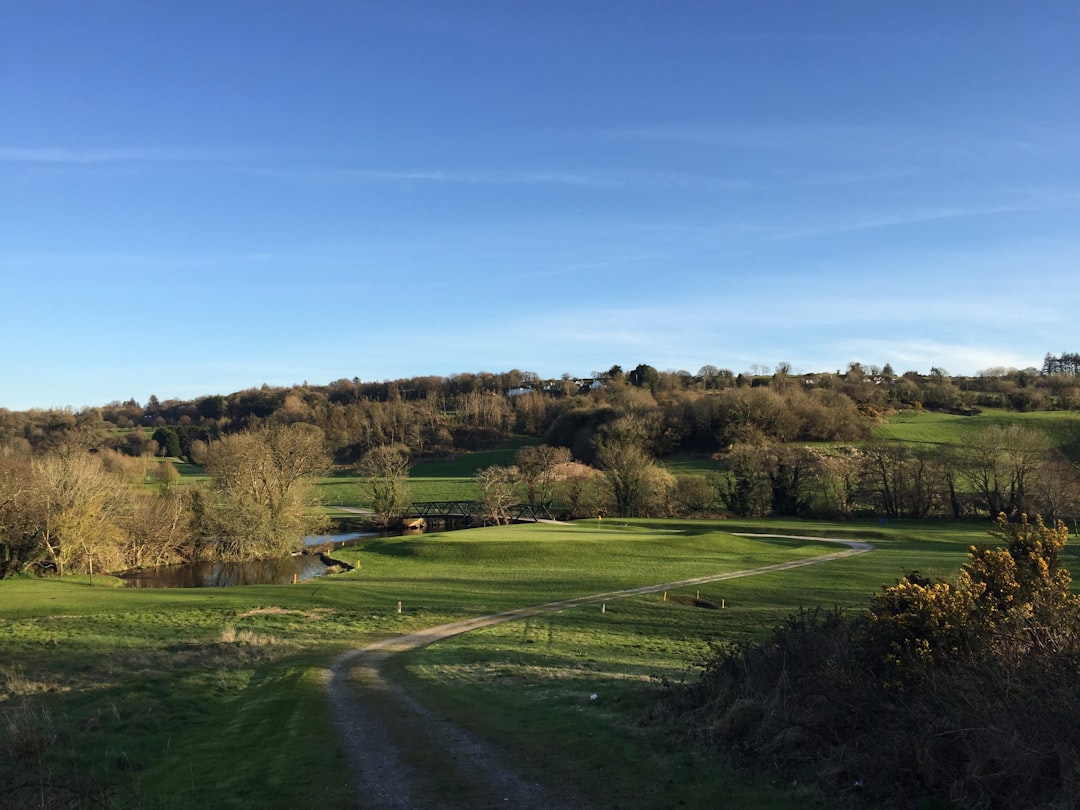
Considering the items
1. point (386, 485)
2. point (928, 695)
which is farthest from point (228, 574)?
point (928, 695)

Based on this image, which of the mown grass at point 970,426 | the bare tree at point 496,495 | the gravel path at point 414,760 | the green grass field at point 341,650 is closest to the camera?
the gravel path at point 414,760

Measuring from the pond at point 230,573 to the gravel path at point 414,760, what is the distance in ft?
94.9

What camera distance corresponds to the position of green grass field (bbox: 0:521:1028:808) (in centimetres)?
871

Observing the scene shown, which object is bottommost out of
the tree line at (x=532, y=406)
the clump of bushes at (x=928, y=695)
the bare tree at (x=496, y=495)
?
the bare tree at (x=496, y=495)

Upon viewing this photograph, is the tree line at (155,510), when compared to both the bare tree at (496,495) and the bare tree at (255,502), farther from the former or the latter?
the bare tree at (496,495)

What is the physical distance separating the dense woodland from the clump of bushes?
1708 inches

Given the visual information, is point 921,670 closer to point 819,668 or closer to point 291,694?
point 819,668

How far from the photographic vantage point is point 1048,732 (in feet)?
19.7

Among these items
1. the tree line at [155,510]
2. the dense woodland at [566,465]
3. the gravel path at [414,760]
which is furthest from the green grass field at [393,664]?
the dense woodland at [566,465]

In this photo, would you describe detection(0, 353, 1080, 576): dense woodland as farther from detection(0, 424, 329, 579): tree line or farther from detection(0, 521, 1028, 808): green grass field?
detection(0, 521, 1028, 808): green grass field

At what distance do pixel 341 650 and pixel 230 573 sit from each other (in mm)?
31239

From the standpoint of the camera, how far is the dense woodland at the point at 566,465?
44.2 meters

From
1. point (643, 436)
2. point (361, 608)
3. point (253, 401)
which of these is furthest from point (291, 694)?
point (253, 401)

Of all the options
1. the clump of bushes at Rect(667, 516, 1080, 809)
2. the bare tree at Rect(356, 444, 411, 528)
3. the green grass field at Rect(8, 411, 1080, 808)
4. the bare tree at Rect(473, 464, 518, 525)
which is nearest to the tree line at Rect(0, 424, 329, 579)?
the green grass field at Rect(8, 411, 1080, 808)
